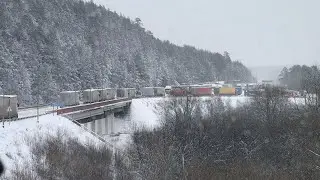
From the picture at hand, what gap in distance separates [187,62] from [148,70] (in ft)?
210

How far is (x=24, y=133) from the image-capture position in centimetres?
3025

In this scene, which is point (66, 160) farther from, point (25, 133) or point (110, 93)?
point (110, 93)

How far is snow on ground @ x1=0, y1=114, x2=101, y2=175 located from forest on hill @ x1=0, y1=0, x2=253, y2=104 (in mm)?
43094

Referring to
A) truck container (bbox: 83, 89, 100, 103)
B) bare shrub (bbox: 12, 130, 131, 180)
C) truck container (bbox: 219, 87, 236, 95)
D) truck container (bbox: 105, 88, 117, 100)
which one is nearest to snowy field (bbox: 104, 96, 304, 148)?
truck container (bbox: 105, 88, 117, 100)

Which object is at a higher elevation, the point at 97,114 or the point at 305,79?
the point at 305,79

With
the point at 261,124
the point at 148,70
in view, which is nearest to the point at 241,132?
the point at 261,124

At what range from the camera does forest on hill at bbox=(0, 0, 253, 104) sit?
8856cm

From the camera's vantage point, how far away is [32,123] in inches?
1330

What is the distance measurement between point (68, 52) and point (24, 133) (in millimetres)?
82162

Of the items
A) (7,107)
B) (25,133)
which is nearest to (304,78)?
(7,107)

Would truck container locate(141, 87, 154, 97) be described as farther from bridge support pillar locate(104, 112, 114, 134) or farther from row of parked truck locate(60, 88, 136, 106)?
bridge support pillar locate(104, 112, 114, 134)

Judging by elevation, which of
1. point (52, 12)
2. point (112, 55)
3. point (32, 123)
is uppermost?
point (52, 12)

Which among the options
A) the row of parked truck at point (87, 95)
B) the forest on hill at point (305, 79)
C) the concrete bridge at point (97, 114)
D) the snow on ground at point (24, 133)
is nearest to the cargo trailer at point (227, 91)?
the forest on hill at point (305, 79)

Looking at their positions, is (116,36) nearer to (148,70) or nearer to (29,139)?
(148,70)
